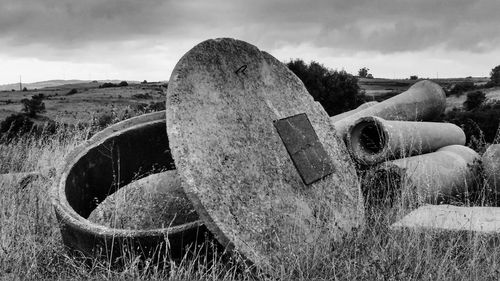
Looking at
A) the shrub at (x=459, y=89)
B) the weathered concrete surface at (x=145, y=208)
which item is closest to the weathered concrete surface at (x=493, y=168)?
the weathered concrete surface at (x=145, y=208)

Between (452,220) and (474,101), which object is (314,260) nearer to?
(452,220)

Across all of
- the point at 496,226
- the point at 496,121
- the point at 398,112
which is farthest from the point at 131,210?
the point at 496,121

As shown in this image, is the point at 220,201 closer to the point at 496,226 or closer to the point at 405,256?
the point at 405,256

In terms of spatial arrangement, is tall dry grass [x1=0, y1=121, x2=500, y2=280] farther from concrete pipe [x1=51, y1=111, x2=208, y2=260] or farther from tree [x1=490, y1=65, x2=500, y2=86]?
tree [x1=490, y1=65, x2=500, y2=86]

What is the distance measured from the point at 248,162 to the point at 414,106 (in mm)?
6234

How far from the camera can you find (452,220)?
16.7 feet

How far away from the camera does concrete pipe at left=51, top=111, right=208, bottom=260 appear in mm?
3928

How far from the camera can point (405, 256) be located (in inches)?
160

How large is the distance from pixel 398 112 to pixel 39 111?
20288 millimetres

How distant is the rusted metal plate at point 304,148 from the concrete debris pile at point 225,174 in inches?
0.5

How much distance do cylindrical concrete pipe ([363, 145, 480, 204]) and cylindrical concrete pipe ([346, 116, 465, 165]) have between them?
0.21 meters

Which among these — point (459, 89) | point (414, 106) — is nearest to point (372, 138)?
point (414, 106)

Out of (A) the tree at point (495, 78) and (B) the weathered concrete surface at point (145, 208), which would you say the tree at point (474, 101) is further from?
(B) the weathered concrete surface at point (145, 208)

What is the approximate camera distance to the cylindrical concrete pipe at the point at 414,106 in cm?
929
